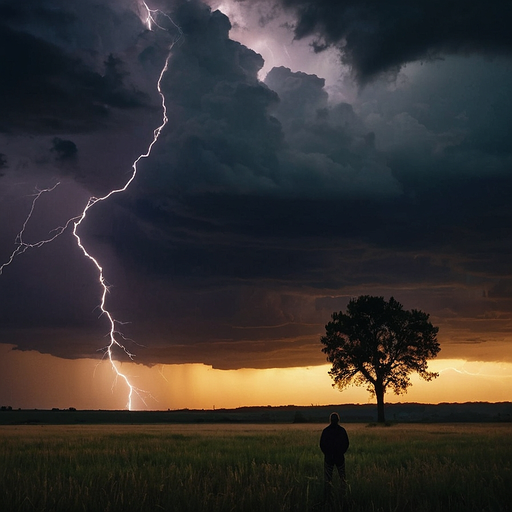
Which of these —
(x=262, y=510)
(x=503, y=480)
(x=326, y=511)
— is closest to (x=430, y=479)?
(x=503, y=480)

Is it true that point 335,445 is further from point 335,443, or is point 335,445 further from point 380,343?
point 380,343

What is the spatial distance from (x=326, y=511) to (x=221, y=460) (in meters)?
8.65

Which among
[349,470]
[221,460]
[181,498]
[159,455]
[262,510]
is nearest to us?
[262,510]

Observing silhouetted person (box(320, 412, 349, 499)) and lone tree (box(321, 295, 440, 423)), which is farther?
lone tree (box(321, 295, 440, 423))

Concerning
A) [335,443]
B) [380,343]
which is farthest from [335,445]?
[380,343]

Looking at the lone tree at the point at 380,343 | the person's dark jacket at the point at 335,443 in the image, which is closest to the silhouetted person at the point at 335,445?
the person's dark jacket at the point at 335,443

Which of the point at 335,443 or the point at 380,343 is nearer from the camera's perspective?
the point at 335,443

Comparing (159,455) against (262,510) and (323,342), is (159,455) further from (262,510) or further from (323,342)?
(323,342)

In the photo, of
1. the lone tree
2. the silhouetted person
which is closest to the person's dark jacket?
the silhouetted person

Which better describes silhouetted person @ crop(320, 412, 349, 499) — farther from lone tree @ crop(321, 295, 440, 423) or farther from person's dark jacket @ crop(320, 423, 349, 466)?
lone tree @ crop(321, 295, 440, 423)

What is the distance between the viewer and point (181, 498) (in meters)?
9.73

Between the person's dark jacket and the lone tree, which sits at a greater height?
the lone tree

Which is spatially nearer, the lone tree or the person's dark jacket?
the person's dark jacket

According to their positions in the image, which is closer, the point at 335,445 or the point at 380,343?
the point at 335,445
